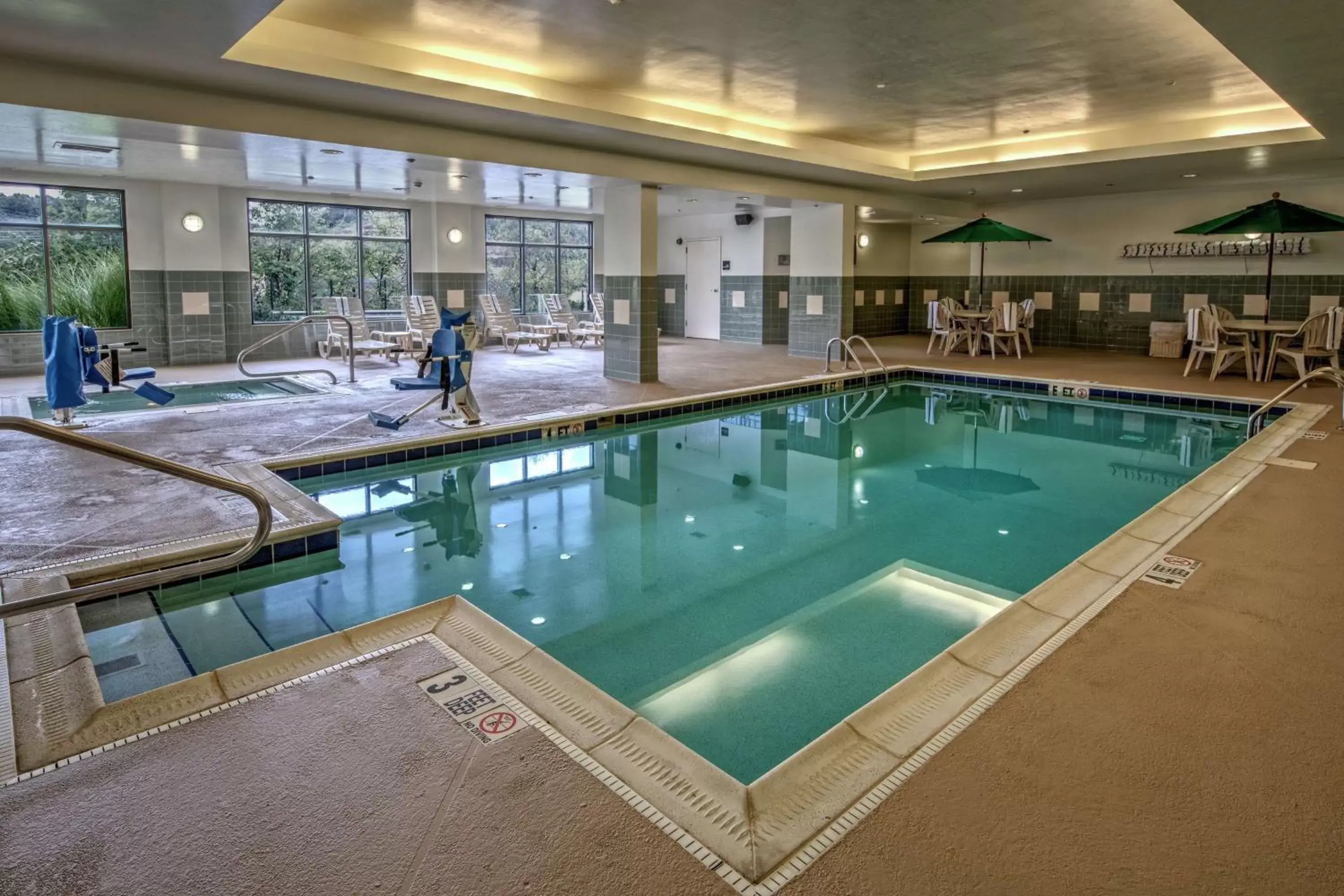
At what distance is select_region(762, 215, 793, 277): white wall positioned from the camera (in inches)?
545

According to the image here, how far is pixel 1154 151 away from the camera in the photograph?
824cm

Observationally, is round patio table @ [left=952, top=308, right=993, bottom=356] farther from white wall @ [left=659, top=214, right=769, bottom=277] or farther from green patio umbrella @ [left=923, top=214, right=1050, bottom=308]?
white wall @ [left=659, top=214, right=769, bottom=277]

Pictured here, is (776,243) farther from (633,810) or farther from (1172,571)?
(633,810)

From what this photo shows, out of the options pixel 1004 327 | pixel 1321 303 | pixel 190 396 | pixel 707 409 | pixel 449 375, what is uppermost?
pixel 1321 303

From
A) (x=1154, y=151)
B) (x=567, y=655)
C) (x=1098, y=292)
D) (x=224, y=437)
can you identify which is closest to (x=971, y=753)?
(x=567, y=655)

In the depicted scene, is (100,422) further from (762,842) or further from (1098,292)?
(1098,292)

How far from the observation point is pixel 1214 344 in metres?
9.15

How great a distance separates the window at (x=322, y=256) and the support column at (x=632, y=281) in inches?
178

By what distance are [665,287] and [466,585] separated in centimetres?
1309

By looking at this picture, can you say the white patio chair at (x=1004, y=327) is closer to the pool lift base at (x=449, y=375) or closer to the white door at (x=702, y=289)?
the white door at (x=702, y=289)

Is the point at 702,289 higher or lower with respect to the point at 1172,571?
higher

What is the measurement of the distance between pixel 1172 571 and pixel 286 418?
19.4ft

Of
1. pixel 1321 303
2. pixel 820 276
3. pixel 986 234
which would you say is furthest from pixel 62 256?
pixel 1321 303

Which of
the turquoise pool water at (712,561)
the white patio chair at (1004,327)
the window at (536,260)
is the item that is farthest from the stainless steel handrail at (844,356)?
the window at (536,260)
